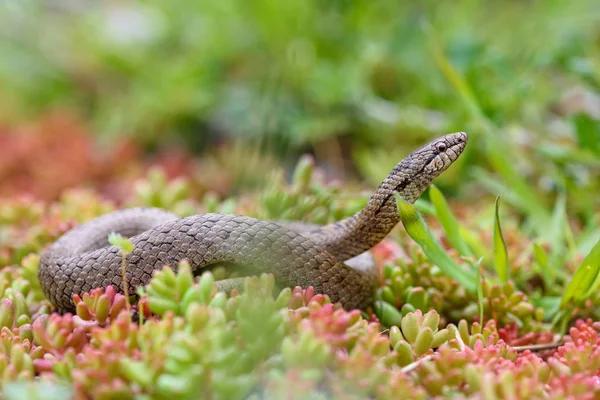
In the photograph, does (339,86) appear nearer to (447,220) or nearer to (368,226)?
(447,220)

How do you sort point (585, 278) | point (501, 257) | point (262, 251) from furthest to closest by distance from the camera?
1. point (501, 257)
2. point (585, 278)
3. point (262, 251)

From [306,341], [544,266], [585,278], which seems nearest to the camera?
[306,341]

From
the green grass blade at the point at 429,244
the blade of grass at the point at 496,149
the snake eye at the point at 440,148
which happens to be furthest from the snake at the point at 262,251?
the blade of grass at the point at 496,149

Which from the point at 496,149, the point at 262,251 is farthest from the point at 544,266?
the point at 262,251

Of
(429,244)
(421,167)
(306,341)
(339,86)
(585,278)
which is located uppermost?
(339,86)

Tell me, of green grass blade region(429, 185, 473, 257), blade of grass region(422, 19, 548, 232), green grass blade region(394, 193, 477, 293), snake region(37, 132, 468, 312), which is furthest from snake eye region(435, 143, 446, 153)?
blade of grass region(422, 19, 548, 232)

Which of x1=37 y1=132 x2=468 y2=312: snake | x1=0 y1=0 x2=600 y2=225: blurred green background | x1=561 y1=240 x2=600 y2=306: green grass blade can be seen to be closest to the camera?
x1=37 y1=132 x2=468 y2=312: snake

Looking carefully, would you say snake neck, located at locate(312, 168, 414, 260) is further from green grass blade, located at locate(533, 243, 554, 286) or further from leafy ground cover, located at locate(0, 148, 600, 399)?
green grass blade, located at locate(533, 243, 554, 286)
